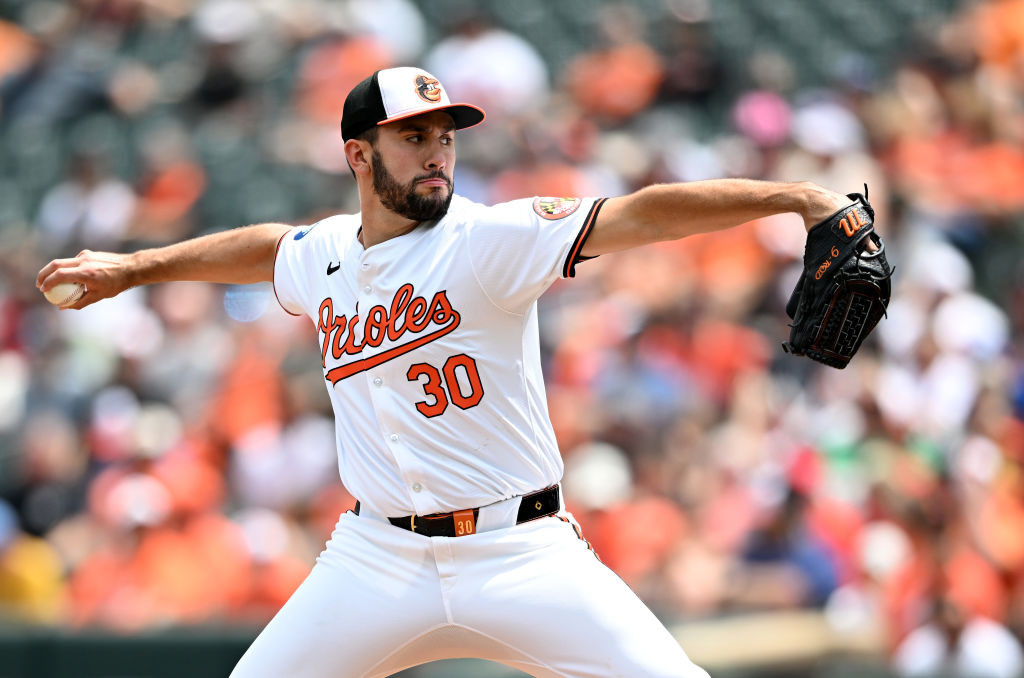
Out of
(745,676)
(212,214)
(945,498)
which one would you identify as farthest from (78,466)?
(945,498)

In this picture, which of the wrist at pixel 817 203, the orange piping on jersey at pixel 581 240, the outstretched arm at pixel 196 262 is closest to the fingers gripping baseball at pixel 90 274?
the outstretched arm at pixel 196 262

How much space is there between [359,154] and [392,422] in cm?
81

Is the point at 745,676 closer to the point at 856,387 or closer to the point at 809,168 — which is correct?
the point at 856,387

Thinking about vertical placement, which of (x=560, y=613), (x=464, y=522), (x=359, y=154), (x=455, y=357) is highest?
(x=359, y=154)

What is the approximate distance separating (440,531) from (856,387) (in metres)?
4.50

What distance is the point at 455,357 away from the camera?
156 inches

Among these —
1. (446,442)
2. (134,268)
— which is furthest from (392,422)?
(134,268)

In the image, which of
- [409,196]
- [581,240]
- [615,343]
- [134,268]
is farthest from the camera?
[615,343]

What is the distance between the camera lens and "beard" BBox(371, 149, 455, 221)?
4070 millimetres

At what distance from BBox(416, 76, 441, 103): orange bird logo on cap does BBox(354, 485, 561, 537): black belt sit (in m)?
1.15

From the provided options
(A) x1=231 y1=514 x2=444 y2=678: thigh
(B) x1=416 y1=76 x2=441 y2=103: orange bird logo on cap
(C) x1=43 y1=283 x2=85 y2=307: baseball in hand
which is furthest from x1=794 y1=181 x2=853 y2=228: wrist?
(C) x1=43 y1=283 x2=85 y2=307: baseball in hand

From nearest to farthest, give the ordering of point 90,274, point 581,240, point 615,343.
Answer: point 581,240 < point 90,274 < point 615,343

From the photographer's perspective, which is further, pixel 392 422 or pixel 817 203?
pixel 392 422

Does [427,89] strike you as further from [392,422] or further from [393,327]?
[392,422]
